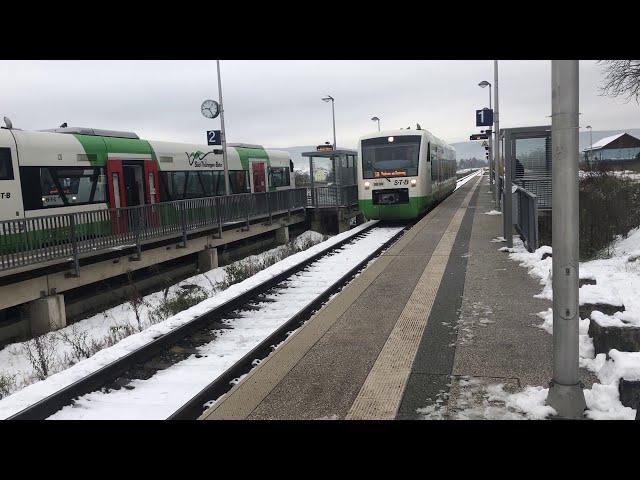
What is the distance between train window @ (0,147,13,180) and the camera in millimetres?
11898

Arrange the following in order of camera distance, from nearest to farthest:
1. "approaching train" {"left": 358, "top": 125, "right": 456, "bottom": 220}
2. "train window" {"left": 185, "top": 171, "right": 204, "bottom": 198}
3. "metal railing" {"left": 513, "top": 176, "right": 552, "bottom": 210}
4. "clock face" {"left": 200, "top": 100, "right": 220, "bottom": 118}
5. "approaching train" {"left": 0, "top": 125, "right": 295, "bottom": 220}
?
"approaching train" {"left": 0, "top": 125, "right": 295, "bottom": 220} → "metal railing" {"left": 513, "top": 176, "right": 552, "bottom": 210} → "approaching train" {"left": 358, "top": 125, "right": 456, "bottom": 220} → "train window" {"left": 185, "top": 171, "right": 204, "bottom": 198} → "clock face" {"left": 200, "top": 100, "right": 220, "bottom": 118}

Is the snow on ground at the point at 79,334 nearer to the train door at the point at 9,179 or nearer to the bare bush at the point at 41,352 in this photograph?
the bare bush at the point at 41,352

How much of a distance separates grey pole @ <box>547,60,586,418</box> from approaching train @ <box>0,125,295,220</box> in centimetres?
1175

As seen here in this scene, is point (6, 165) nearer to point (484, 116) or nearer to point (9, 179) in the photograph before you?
point (9, 179)

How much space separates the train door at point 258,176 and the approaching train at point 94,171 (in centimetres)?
A: 302

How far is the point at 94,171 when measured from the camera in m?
14.7

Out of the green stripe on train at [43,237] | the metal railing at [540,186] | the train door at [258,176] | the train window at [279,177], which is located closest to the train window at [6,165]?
the green stripe on train at [43,237]

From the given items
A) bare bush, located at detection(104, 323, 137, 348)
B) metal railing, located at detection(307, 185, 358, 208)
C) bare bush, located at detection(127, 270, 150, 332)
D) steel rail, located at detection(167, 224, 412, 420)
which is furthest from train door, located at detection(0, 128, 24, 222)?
metal railing, located at detection(307, 185, 358, 208)

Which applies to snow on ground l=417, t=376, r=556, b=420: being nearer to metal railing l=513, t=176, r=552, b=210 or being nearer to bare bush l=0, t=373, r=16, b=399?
bare bush l=0, t=373, r=16, b=399

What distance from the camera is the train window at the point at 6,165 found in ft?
39.0

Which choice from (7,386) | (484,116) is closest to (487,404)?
(7,386)

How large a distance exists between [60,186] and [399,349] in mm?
10937

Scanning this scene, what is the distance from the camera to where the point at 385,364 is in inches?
201
